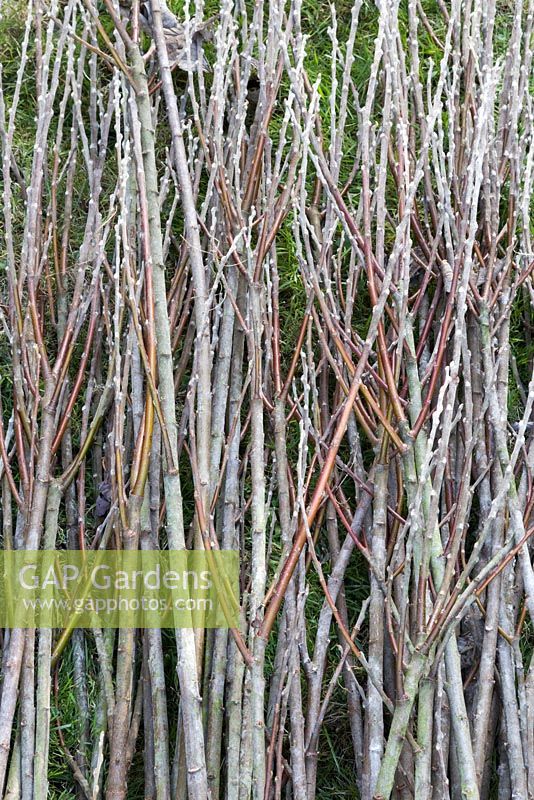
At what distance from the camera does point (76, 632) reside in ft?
6.77

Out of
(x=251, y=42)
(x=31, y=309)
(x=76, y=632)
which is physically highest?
(x=251, y=42)

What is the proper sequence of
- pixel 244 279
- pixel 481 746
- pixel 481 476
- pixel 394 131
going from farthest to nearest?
pixel 394 131
pixel 244 279
pixel 481 476
pixel 481 746

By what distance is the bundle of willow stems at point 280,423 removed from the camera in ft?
5.97

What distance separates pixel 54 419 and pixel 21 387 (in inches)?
4.4

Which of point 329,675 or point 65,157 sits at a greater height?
point 65,157

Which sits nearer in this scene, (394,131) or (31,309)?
(31,309)

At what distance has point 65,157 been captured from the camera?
7.92 feet

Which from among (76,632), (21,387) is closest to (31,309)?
(21,387)

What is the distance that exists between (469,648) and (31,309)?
1.36 meters

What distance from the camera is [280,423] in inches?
80.4

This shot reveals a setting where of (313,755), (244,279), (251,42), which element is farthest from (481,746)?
(251,42)

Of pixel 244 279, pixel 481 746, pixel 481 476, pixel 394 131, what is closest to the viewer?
pixel 481 746

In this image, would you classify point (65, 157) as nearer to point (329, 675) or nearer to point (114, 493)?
point (114, 493)

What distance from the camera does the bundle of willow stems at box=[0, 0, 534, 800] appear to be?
1.82 m
